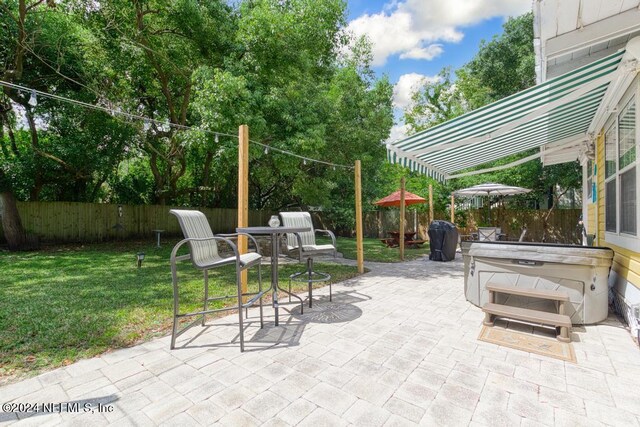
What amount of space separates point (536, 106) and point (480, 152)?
2.22 m

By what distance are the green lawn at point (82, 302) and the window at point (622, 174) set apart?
13.4 feet

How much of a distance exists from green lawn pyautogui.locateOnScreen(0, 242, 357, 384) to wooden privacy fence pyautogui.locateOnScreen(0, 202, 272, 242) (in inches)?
85.8

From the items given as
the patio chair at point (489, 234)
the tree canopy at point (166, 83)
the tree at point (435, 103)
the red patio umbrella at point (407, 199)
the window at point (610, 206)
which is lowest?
the patio chair at point (489, 234)

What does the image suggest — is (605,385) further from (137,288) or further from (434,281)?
(137,288)

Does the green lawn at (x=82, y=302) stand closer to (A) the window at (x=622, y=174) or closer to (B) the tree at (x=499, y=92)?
(A) the window at (x=622, y=174)

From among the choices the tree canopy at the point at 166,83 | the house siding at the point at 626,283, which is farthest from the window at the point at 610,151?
the tree canopy at the point at 166,83

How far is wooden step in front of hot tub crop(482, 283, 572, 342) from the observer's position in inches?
115

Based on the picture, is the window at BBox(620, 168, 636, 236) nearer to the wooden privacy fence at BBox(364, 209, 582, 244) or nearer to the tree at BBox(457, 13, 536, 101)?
the wooden privacy fence at BBox(364, 209, 582, 244)

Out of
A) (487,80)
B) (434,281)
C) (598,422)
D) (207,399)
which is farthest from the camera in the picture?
(487,80)

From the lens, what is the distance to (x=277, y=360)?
2.57 meters

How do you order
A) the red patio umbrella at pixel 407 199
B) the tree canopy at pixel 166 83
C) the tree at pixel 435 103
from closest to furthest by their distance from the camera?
the tree canopy at pixel 166 83, the red patio umbrella at pixel 407 199, the tree at pixel 435 103

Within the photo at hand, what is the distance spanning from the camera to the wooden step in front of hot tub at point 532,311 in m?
2.92

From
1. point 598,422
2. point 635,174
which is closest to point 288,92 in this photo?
A: point 635,174

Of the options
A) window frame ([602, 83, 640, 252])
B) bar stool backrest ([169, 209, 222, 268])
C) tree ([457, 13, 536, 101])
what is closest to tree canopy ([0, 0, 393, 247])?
bar stool backrest ([169, 209, 222, 268])
